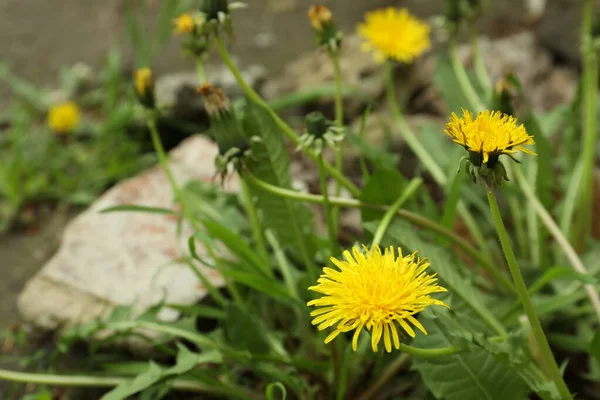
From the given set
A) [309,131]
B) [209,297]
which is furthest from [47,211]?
[309,131]

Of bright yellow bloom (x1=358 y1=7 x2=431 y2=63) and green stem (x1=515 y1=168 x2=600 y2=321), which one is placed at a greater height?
bright yellow bloom (x1=358 y1=7 x2=431 y2=63)

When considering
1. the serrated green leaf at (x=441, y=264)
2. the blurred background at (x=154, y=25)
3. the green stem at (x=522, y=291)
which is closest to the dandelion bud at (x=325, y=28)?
the serrated green leaf at (x=441, y=264)

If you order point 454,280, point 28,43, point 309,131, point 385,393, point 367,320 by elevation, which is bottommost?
point 385,393

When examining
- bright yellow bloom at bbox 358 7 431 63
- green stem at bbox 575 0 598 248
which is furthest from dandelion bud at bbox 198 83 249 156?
green stem at bbox 575 0 598 248

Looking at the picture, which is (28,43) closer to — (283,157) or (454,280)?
(283,157)

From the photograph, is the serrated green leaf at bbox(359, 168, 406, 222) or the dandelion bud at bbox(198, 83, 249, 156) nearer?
the dandelion bud at bbox(198, 83, 249, 156)

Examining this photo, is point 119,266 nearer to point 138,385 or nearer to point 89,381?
point 89,381

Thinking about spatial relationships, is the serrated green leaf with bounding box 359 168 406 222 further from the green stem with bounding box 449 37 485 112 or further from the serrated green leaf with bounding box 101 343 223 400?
the green stem with bounding box 449 37 485 112
